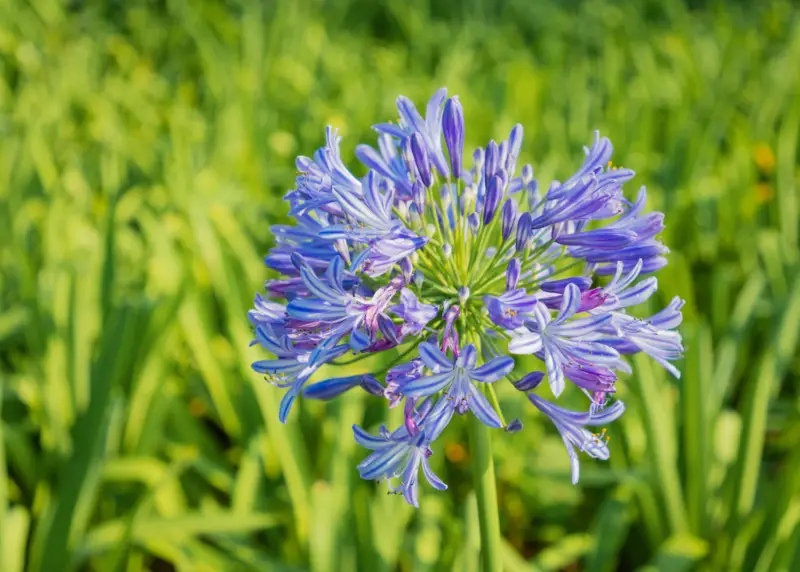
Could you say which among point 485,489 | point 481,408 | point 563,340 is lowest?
point 485,489

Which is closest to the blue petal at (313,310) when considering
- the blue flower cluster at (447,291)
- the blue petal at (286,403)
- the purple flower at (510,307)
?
the blue flower cluster at (447,291)

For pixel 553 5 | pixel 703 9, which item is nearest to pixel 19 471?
pixel 553 5

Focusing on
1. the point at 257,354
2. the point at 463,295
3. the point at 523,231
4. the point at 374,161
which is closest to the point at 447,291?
the point at 463,295

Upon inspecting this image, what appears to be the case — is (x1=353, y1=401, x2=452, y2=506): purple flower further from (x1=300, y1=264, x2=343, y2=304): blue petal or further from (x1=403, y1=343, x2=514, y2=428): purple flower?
(x1=300, y1=264, x2=343, y2=304): blue petal

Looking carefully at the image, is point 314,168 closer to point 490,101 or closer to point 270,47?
point 490,101

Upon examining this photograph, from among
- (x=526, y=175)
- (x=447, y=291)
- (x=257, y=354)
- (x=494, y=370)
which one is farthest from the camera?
(x=257, y=354)

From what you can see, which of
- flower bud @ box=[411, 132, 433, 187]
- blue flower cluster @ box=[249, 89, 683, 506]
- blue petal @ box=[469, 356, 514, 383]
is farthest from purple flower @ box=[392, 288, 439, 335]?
flower bud @ box=[411, 132, 433, 187]

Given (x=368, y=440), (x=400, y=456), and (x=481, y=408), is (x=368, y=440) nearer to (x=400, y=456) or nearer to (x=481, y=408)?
(x=400, y=456)
